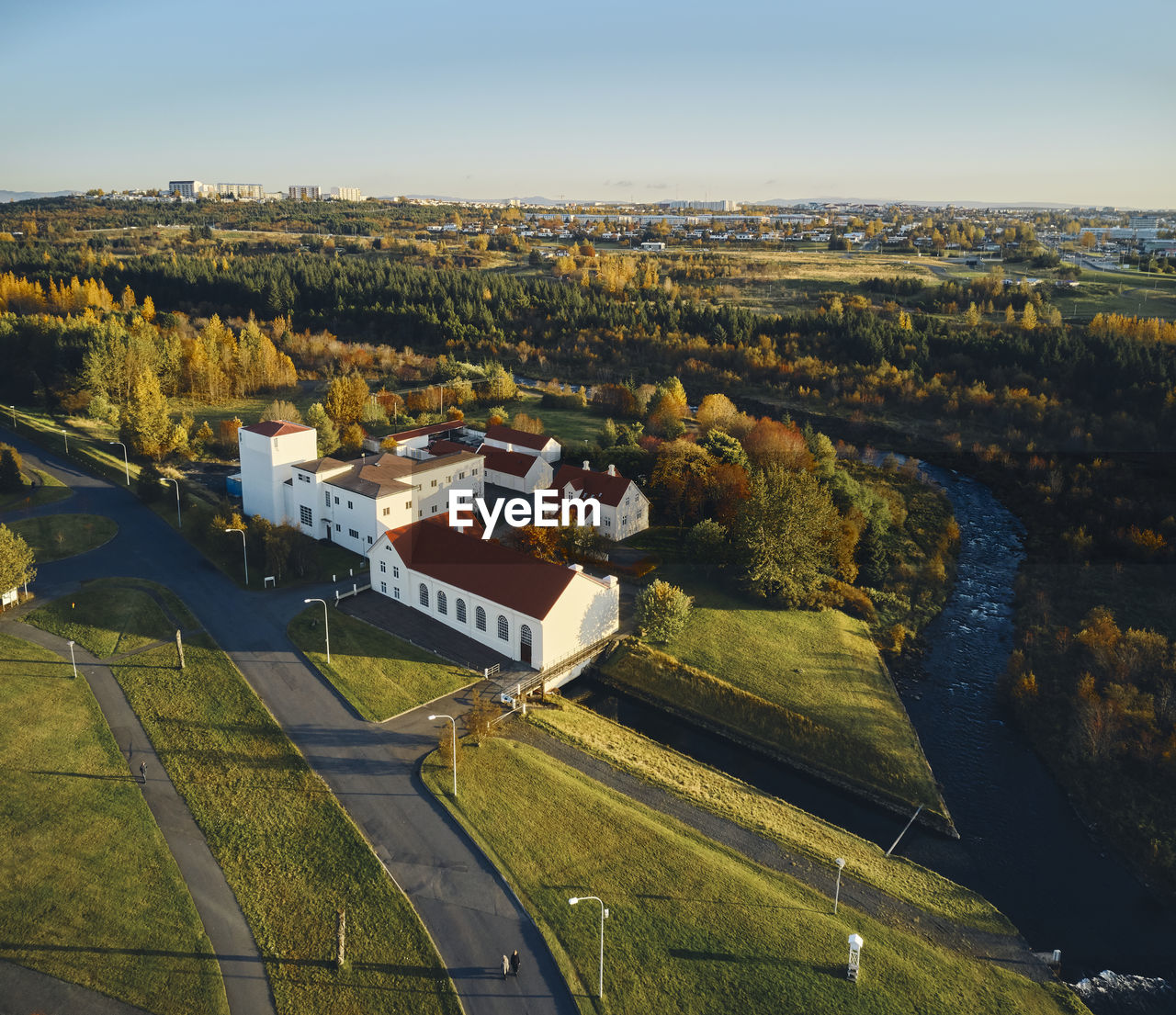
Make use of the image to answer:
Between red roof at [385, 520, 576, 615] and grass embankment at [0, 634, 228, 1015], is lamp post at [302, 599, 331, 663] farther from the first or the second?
grass embankment at [0, 634, 228, 1015]

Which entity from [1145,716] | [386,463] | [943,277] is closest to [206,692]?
[386,463]

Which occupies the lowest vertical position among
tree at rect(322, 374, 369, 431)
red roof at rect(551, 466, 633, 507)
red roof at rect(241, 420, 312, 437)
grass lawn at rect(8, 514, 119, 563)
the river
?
the river

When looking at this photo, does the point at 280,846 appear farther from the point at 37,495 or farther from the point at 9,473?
the point at 9,473

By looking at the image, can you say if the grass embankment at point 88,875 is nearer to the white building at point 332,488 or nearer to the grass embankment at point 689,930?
the grass embankment at point 689,930

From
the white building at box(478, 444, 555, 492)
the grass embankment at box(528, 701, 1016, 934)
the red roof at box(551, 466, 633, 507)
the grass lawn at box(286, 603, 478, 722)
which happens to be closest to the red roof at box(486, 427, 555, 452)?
the white building at box(478, 444, 555, 492)

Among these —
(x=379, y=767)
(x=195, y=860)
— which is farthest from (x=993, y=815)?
(x=195, y=860)

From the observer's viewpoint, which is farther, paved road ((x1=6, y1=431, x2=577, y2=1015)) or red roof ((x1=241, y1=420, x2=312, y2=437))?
red roof ((x1=241, y1=420, x2=312, y2=437))

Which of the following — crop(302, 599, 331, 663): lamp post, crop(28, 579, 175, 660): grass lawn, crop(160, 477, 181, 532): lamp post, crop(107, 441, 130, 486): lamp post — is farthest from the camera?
crop(107, 441, 130, 486): lamp post
